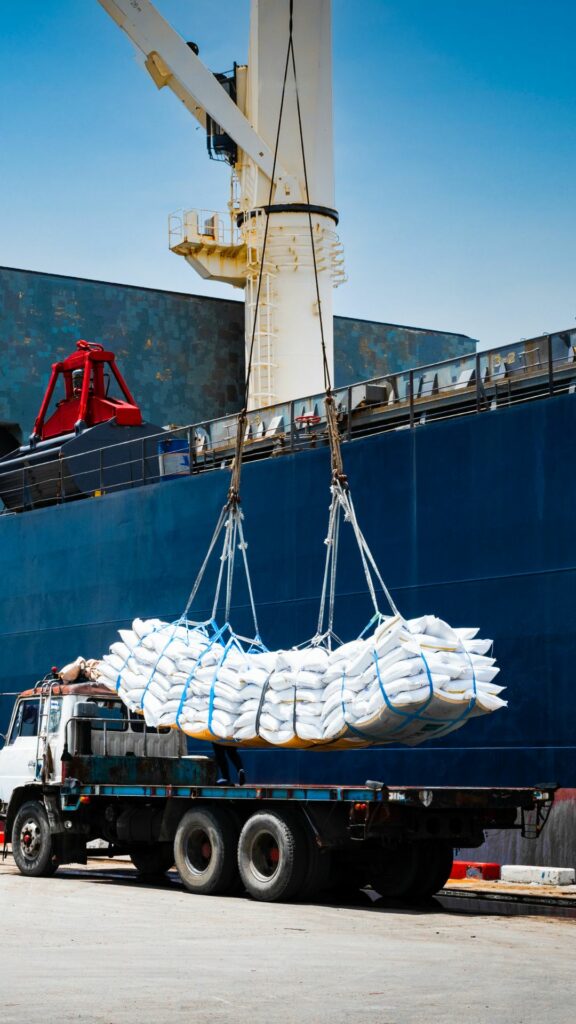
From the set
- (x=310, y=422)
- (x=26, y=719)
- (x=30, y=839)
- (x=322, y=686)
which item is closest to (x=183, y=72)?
(x=310, y=422)

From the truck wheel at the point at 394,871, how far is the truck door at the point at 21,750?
4.63 metres

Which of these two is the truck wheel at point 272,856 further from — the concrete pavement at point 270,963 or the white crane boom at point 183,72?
the white crane boom at point 183,72

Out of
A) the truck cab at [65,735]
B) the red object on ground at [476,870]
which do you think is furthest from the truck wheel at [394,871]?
the truck cab at [65,735]

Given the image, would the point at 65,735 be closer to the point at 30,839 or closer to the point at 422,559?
the point at 30,839

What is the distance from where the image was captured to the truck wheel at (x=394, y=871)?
14.9m

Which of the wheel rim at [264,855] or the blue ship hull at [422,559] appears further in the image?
the blue ship hull at [422,559]

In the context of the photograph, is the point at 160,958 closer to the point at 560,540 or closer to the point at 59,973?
the point at 59,973

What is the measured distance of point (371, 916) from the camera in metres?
13.5

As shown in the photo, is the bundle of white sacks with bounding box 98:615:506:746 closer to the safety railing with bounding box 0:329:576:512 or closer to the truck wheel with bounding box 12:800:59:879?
the truck wheel with bounding box 12:800:59:879

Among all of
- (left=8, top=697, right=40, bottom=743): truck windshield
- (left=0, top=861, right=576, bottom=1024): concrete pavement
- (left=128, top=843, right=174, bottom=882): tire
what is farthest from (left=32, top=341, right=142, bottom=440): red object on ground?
(left=0, top=861, right=576, bottom=1024): concrete pavement

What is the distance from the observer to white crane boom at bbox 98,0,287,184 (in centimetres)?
2692

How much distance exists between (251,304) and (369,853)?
50.4 feet

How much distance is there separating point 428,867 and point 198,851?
2.56m

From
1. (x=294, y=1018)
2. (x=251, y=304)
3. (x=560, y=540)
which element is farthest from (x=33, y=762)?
(x=251, y=304)
